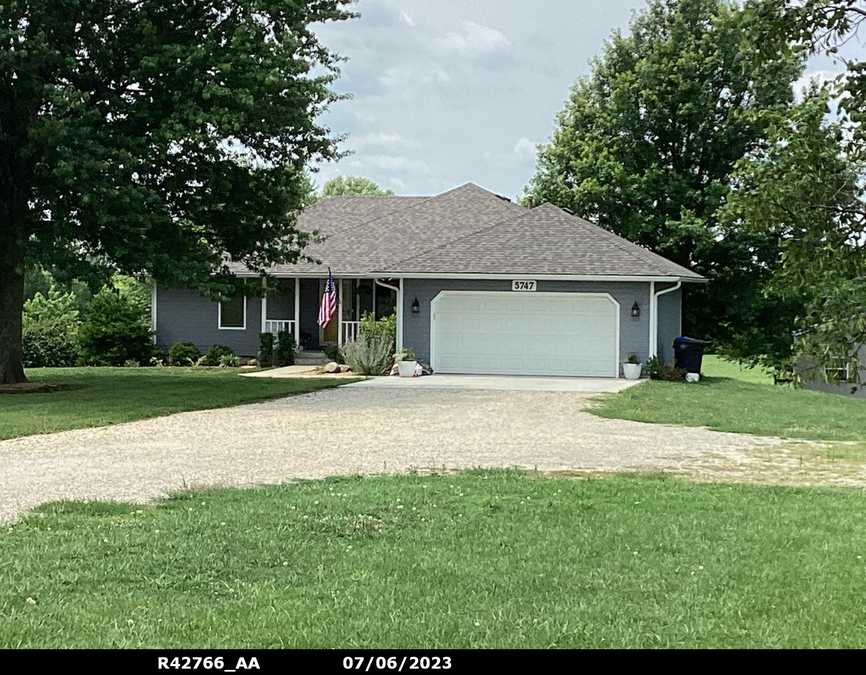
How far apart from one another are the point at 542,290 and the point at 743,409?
8.32 meters

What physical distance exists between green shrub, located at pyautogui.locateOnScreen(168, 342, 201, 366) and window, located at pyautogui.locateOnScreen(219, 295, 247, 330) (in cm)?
129

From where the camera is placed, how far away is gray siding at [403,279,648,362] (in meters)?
23.6

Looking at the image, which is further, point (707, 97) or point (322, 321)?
point (707, 97)

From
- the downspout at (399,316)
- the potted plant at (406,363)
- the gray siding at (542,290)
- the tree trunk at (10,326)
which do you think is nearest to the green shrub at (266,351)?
the downspout at (399,316)

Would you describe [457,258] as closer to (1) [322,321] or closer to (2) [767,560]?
(1) [322,321]

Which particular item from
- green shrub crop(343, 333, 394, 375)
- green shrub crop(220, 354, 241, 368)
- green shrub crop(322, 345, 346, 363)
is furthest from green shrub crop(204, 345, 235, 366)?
green shrub crop(343, 333, 394, 375)

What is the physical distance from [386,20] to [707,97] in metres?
14.8

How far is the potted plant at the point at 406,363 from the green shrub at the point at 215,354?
604 cm

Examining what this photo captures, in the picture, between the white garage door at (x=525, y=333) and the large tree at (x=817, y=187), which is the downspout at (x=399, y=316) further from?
the large tree at (x=817, y=187)

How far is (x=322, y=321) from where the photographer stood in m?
24.6

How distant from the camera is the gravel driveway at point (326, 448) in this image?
29.0ft

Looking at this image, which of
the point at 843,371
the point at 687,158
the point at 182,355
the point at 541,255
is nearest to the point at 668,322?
the point at 541,255

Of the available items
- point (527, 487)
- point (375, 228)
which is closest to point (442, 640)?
point (527, 487)

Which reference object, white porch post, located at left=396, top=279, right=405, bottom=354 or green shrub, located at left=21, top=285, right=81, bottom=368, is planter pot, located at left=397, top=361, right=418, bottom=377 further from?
green shrub, located at left=21, top=285, right=81, bottom=368
